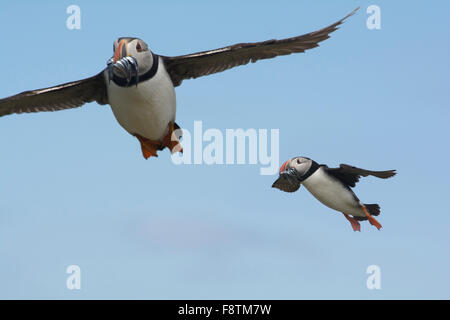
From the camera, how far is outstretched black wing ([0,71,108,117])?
45.8 feet

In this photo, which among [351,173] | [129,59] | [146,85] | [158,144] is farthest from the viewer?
[351,173]

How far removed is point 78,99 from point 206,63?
97.8 inches

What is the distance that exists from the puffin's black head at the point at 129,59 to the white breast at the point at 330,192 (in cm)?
548

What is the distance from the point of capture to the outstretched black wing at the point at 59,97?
1395 cm

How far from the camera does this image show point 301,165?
17.0 metres

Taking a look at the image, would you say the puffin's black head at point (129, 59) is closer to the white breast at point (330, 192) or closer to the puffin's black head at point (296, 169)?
the puffin's black head at point (296, 169)

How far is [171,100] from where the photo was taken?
1329 centimetres

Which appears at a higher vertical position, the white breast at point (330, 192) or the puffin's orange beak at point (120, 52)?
the puffin's orange beak at point (120, 52)

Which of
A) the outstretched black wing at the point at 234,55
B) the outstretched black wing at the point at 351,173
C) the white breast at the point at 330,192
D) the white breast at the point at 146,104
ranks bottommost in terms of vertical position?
the white breast at the point at 330,192

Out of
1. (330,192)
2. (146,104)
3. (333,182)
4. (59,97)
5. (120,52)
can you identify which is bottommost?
(330,192)

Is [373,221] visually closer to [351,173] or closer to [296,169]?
[351,173]

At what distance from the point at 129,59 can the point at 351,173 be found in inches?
245

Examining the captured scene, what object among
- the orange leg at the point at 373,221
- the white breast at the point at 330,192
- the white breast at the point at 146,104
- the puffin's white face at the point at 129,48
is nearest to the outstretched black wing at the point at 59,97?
the white breast at the point at 146,104

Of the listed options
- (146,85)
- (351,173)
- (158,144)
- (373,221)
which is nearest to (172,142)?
(158,144)
